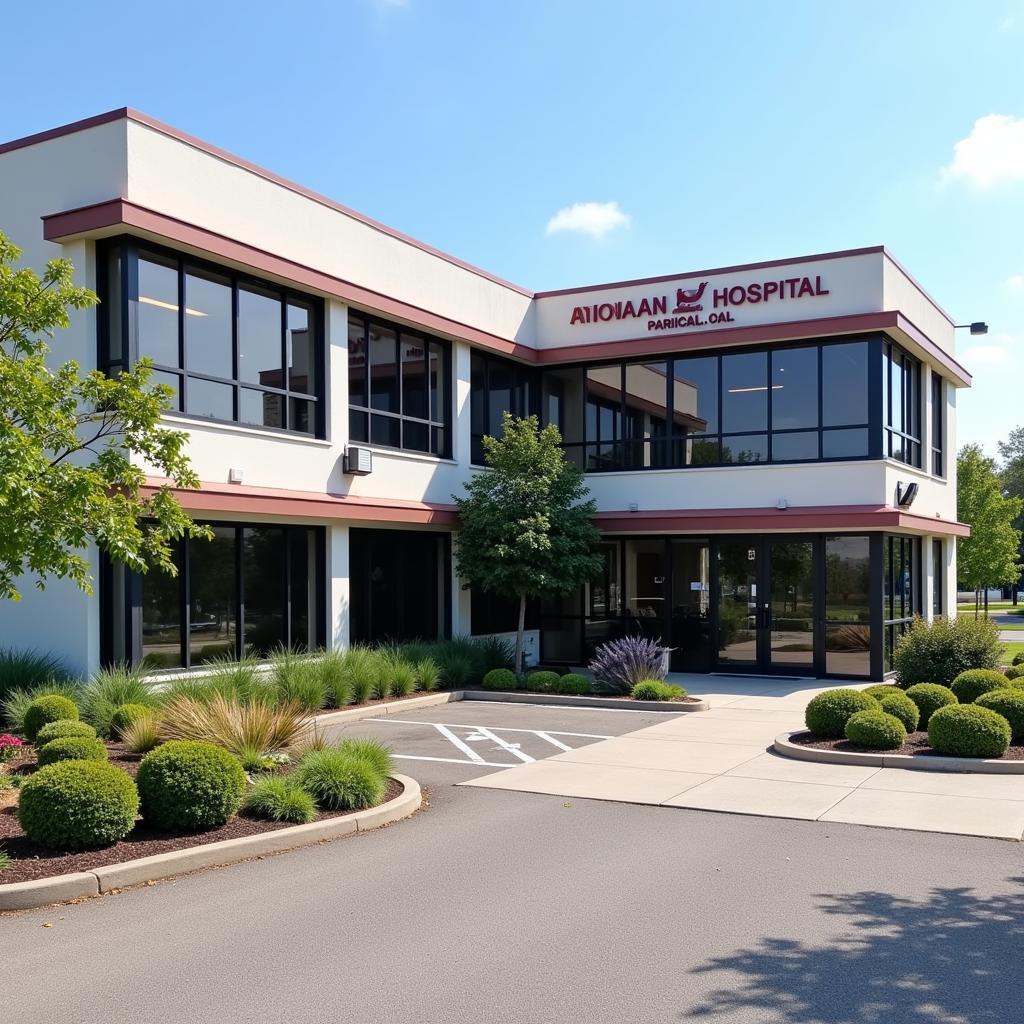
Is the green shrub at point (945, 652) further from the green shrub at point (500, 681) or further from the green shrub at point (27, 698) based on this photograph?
the green shrub at point (27, 698)

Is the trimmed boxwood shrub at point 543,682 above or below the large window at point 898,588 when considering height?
Answer: below

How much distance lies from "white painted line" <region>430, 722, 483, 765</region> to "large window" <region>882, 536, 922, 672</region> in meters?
8.89

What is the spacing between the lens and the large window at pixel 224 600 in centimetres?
1424

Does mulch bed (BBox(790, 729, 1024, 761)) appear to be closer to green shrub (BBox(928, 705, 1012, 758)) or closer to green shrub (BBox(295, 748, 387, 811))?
green shrub (BBox(928, 705, 1012, 758))

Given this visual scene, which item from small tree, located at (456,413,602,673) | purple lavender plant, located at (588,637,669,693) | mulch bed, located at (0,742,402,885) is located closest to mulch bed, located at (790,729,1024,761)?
purple lavender plant, located at (588,637,669,693)

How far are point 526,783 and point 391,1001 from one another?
18.6 ft

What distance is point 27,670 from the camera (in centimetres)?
1366

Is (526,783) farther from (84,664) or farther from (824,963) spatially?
(84,664)

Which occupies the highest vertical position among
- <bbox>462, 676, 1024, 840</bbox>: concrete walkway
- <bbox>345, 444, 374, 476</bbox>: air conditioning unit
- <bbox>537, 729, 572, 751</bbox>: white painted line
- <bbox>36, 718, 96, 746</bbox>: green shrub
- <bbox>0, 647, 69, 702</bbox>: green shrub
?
<bbox>345, 444, 374, 476</bbox>: air conditioning unit

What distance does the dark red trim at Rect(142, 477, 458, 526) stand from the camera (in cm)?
1453

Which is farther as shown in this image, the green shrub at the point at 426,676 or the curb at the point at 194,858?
the green shrub at the point at 426,676

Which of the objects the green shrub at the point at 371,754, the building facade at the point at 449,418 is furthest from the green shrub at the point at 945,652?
the green shrub at the point at 371,754

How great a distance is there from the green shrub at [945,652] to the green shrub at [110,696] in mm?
10272

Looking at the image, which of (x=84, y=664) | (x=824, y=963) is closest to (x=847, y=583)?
(x=84, y=664)
